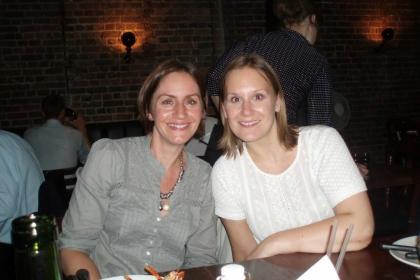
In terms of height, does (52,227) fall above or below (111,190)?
above

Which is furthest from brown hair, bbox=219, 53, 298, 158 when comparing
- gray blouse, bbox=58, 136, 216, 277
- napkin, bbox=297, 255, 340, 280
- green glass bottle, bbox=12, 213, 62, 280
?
green glass bottle, bbox=12, 213, 62, 280

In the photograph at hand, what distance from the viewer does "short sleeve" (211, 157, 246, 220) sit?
165 centimetres

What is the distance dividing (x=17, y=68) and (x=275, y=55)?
11.9 ft

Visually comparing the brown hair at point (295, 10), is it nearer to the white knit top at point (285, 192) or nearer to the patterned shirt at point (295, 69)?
the patterned shirt at point (295, 69)

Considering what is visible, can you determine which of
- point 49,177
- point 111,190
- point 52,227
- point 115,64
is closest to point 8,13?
point 115,64

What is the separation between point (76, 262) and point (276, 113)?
37.8 inches

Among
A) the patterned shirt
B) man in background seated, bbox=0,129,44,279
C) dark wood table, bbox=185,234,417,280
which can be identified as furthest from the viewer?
the patterned shirt

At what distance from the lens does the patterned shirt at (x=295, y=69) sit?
238 cm

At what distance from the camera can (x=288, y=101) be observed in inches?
94.4

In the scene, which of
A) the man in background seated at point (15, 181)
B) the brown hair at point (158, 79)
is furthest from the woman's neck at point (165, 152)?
the man in background seated at point (15, 181)

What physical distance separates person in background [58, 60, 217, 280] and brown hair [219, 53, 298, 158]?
14 centimetres

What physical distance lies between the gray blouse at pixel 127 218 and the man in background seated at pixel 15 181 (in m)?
0.60

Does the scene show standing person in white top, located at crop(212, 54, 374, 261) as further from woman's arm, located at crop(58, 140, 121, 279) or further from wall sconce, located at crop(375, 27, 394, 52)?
wall sconce, located at crop(375, 27, 394, 52)

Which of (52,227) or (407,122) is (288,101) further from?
(407,122)
